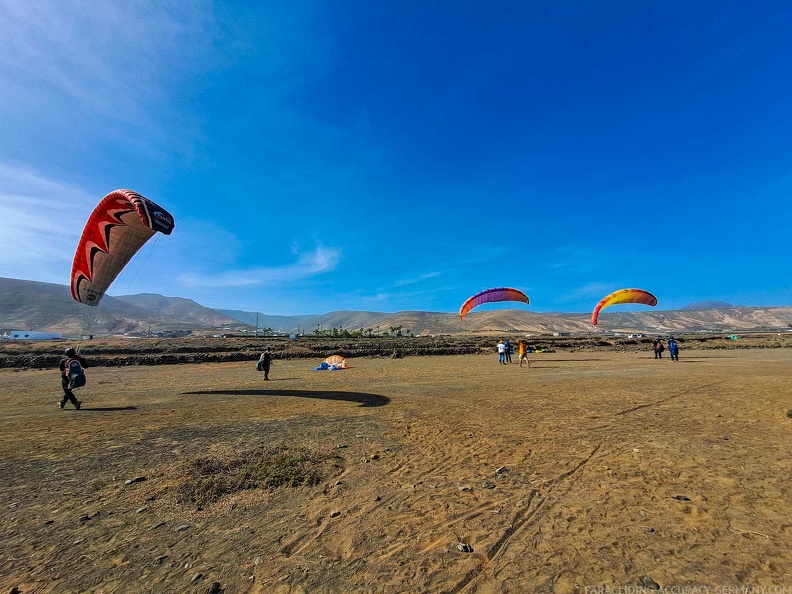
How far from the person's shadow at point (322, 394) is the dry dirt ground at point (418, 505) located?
8.78 feet

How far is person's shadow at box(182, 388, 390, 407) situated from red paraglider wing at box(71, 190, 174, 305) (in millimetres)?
7133

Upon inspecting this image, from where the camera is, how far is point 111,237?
677 inches

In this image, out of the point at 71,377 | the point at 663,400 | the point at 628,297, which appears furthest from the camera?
the point at 628,297

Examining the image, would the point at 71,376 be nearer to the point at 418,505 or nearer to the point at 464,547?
the point at 418,505

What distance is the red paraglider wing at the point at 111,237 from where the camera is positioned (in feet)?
47.6

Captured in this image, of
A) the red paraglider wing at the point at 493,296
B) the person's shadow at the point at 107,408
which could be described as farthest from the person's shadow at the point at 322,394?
the red paraglider wing at the point at 493,296

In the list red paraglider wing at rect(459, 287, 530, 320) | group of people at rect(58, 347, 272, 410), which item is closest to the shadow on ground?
group of people at rect(58, 347, 272, 410)

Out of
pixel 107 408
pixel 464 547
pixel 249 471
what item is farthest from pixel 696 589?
pixel 107 408

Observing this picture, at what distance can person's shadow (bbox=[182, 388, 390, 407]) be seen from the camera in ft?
44.2

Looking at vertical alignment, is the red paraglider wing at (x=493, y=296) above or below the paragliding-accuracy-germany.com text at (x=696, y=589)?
above

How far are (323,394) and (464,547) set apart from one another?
1168 centimetres

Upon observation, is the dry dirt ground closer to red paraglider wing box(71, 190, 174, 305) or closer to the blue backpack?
the blue backpack

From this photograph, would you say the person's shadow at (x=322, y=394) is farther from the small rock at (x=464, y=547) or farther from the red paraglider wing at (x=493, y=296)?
the red paraglider wing at (x=493, y=296)

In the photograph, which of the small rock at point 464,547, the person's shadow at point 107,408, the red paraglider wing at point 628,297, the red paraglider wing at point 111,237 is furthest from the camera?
the red paraglider wing at point 628,297
